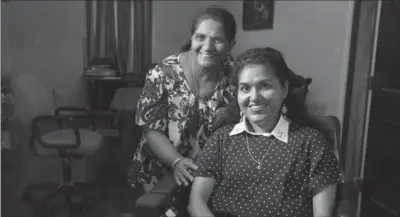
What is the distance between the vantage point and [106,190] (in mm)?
892

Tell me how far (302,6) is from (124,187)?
0.64 m

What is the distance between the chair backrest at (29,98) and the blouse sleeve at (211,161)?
14.5 inches

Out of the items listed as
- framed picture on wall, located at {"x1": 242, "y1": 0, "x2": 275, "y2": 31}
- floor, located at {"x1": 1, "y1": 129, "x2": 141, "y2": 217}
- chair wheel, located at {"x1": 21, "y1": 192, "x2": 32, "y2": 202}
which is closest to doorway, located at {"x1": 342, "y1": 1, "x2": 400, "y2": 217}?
→ framed picture on wall, located at {"x1": 242, "y1": 0, "x2": 275, "y2": 31}

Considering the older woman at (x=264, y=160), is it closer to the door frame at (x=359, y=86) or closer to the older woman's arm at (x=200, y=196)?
the older woman's arm at (x=200, y=196)

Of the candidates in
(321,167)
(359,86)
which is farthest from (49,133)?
(359,86)

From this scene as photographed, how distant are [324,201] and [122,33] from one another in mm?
529

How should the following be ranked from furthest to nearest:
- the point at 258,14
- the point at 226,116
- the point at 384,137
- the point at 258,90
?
the point at 384,137 → the point at 258,14 → the point at 226,116 → the point at 258,90

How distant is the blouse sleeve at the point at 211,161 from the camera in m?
0.76

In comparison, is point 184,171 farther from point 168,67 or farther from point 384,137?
point 384,137

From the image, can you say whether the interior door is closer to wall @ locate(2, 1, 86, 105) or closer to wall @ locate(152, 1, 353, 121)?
wall @ locate(152, 1, 353, 121)

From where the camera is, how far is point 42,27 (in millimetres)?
829

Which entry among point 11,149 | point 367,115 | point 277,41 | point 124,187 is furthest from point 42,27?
point 367,115

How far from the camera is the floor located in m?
0.88

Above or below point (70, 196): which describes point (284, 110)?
above
